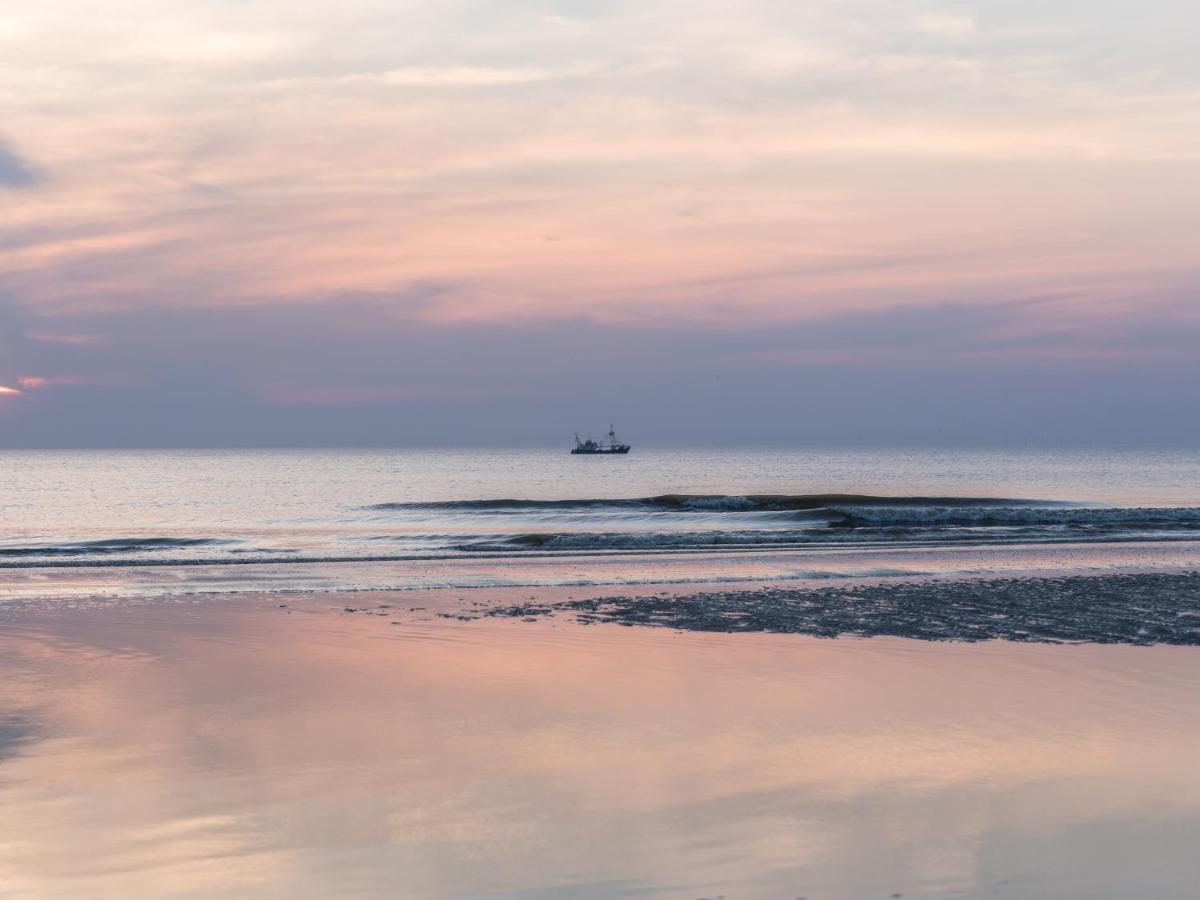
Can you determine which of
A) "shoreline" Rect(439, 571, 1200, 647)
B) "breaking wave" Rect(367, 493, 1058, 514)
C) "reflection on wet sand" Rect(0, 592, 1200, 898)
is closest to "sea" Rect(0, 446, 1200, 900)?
"reflection on wet sand" Rect(0, 592, 1200, 898)

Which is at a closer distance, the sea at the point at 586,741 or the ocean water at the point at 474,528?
the sea at the point at 586,741

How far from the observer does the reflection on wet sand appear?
22.4ft

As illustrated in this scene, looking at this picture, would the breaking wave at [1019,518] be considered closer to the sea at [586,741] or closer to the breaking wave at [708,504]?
the breaking wave at [708,504]

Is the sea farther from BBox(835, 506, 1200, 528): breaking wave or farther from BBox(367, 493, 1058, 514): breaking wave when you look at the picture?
BBox(367, 493, 1058, 514): breaking wave

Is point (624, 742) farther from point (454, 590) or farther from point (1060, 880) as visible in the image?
point (454, 590)

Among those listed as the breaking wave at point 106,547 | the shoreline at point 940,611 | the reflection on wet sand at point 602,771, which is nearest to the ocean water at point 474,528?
the breaking wave at point 106,547

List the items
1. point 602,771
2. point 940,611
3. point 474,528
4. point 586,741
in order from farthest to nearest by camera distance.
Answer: point 474,528 → point 940,611 → point 586,741 → point 602,771

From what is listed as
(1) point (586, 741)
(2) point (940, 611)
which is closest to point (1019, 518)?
(2) point (940, 611)

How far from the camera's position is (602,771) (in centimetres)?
908

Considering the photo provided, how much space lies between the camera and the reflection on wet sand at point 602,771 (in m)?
6.82

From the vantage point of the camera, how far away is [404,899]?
21.0ft

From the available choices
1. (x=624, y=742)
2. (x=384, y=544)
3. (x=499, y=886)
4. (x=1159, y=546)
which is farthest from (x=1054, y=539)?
(x=499, y=886)

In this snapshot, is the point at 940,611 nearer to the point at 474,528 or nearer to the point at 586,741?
the point at 586,741

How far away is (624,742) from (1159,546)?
32.4 meters
